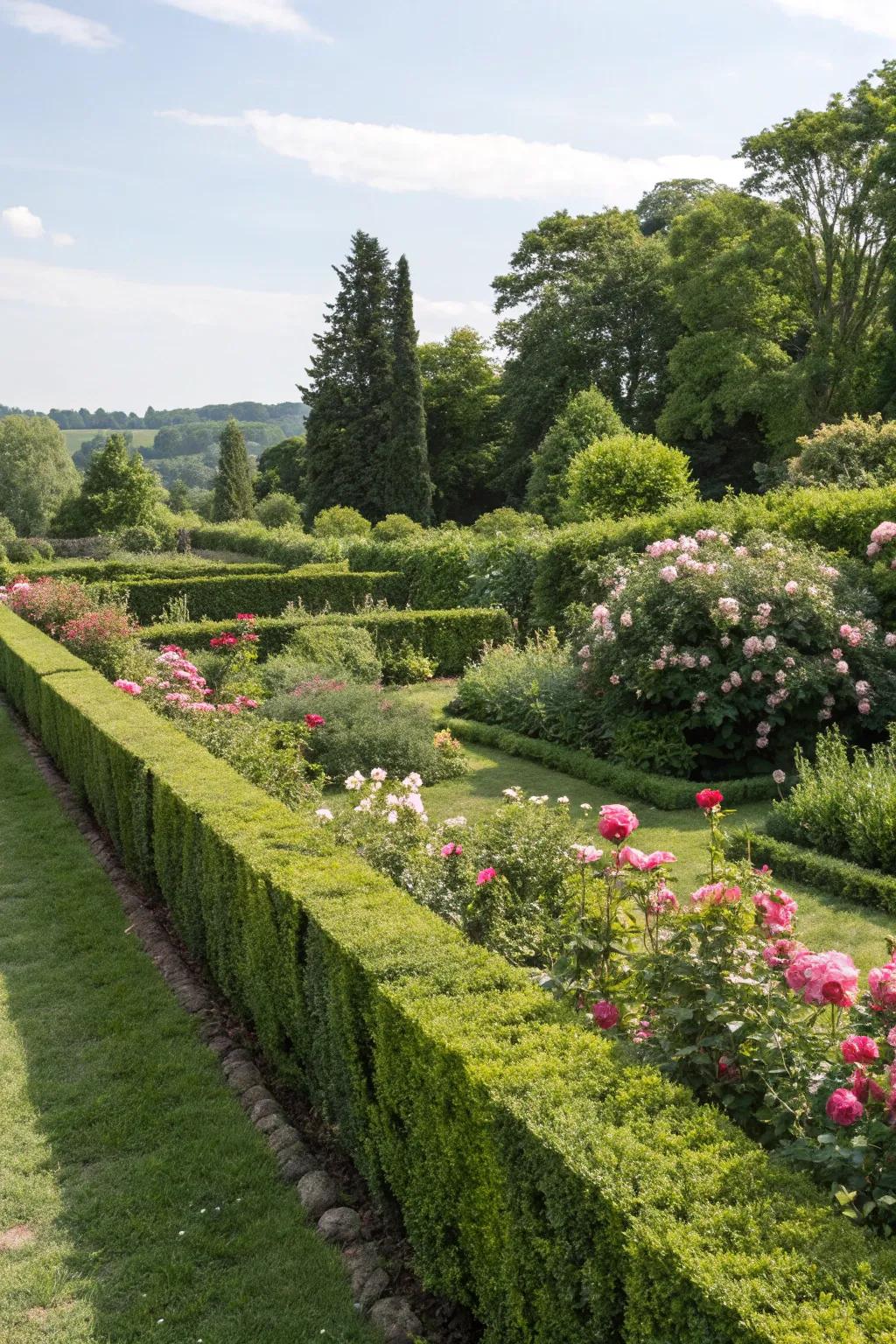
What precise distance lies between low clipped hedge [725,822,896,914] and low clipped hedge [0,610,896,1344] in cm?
271

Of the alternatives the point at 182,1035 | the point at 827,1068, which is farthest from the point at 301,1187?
the point at 827,1068

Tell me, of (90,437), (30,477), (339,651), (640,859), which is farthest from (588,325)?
(90,437)

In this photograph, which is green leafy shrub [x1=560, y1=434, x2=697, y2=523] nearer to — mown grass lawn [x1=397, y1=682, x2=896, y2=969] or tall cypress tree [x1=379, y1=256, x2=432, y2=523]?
mown grass lawn [x1=397, y1=682, x2=896, y2=969]

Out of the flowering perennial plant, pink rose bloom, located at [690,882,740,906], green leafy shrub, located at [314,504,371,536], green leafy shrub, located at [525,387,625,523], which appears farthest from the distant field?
pink rose bloom, located at [690,882,740,906]

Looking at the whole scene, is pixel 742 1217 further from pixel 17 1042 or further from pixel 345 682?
pixel 345 682

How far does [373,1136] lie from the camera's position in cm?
325

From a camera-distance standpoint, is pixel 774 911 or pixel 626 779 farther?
pixel 626 779

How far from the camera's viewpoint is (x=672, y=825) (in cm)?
766

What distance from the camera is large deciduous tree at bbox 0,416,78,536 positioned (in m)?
58.8

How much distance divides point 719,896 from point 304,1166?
1808 millimetres

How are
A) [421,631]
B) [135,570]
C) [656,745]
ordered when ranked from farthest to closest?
[135,570] → [421,631] → [656,745]

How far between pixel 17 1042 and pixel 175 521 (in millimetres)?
47319

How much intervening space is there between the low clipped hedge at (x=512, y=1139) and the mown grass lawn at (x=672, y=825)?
1414 millimetres

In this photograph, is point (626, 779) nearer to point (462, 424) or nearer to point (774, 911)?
point (774, 911)
